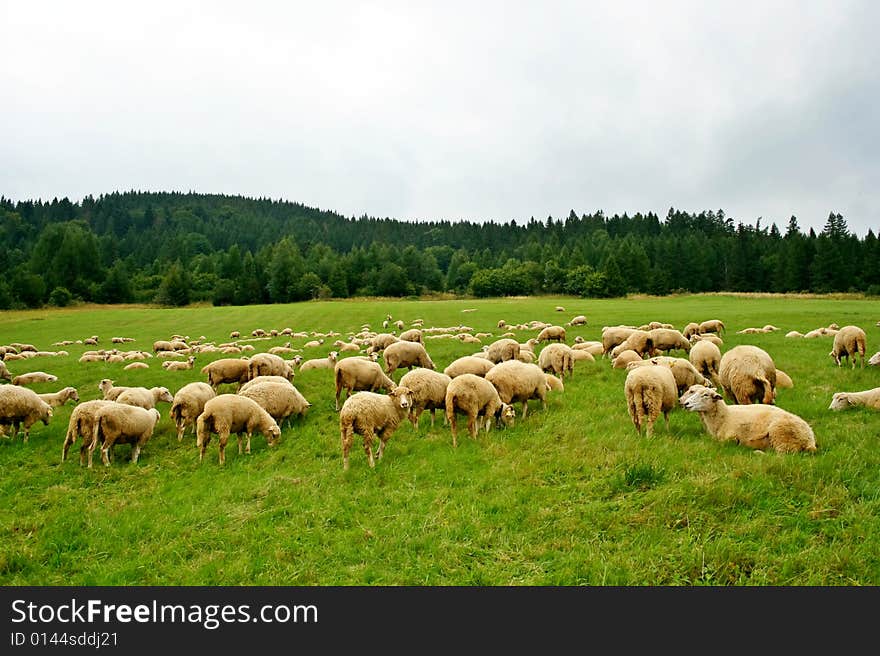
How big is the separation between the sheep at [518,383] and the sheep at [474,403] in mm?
603

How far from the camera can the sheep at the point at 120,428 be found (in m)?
10.3

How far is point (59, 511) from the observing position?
802cm

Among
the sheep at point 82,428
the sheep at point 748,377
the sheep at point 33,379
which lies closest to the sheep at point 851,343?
the sheep at point 748,377

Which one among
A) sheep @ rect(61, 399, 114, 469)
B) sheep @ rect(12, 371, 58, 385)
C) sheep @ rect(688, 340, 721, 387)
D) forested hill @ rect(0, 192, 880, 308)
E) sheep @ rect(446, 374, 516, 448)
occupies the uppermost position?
forested hill @ rect(0, 192, 880, 308)

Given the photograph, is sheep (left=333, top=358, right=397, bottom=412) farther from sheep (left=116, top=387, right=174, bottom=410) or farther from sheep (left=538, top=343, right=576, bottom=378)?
sheep (left=538, top=343, right=576, bottom=378)

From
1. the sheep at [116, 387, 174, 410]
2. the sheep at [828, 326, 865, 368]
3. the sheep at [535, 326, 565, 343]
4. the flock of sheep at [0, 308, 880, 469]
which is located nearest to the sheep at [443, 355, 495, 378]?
the flock of sheep at [0, 308, 880, 469]

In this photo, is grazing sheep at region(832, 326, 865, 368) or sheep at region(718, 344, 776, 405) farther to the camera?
grazing sheep at region(832, 326, 865, 368)

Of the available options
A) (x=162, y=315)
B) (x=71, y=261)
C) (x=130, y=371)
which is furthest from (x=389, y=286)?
(x=130, y=371)

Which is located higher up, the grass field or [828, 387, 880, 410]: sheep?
[828, 387, 880, 410]: sheep

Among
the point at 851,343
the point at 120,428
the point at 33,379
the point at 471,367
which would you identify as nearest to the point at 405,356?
the point at 471,367

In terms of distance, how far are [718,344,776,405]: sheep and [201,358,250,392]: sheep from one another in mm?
15190

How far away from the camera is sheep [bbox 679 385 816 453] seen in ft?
26.6

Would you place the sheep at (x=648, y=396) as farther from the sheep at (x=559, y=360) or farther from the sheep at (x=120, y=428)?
the sheep at (x=120, y=428)
